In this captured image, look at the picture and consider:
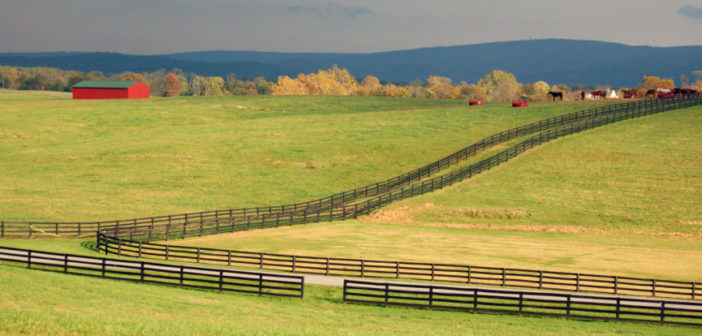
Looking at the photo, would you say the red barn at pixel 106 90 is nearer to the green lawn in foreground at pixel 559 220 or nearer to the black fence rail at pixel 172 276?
the green lawn in foreground at pixel 559 220

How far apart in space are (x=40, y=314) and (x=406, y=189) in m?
38.4

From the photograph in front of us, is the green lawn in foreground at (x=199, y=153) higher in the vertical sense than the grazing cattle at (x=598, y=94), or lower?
lower

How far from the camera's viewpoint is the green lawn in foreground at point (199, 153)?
5516 centimetres

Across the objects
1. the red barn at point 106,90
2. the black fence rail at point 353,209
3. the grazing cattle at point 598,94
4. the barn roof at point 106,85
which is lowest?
the black fence rail at point 353,209

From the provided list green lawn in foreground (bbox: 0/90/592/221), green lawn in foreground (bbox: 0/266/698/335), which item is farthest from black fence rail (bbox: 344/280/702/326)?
green lawn in foreground (bbox: 0/90/592/221)

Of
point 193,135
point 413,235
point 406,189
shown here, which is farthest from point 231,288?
point 193,135

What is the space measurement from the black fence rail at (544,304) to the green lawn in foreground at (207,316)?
1.25 feet

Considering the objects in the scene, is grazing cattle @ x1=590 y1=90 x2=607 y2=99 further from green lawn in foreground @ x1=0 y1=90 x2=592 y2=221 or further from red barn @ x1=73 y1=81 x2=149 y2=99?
red barn @ x1=73 y1=81 x2=149 y2=99

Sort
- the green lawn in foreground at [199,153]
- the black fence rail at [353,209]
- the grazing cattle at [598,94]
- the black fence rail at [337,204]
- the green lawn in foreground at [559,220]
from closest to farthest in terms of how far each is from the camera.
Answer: the green lawn in foreground at [559,220], the black fence rail at [353,209], the black fence rail at [337,204], the green lawn in foreground at [199,153], the grazing cattle at [598,94]

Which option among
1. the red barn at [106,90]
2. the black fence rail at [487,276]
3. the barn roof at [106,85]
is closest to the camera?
the black fence rail at [487,276]

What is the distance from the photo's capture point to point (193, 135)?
79.4 metres

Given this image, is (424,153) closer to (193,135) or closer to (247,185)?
(247,185)

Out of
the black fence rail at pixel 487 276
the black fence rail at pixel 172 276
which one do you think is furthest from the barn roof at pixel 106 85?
the black fence rail at pixel 172 276

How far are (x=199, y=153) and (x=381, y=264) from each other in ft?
139
